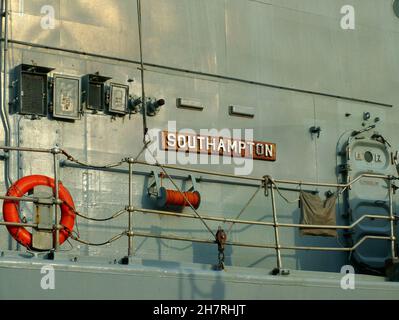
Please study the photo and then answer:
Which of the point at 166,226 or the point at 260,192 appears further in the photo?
the point at 260,192

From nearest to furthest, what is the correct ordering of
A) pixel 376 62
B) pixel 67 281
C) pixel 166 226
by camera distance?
1. pixel 67 281
2. pixel 166 226
3. pixel 376 62

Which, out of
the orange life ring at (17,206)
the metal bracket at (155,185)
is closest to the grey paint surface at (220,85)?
the metal bracket at (155,185)

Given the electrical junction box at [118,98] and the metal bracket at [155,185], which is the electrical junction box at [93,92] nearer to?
the electrical junction box at [118,98]

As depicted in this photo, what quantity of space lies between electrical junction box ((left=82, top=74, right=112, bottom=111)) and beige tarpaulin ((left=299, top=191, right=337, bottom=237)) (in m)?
2.53

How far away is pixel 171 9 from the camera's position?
10.8 metres

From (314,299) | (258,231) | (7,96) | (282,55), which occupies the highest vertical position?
(282,55)

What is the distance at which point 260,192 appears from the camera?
1091 cm

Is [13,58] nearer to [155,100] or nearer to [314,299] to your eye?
[155,100]

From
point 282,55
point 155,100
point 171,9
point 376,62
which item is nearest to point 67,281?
point 155,100

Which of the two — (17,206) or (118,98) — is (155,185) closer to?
(118,98)

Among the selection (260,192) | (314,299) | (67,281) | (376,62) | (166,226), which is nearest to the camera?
(67,281)

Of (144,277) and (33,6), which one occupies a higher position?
(33,6)

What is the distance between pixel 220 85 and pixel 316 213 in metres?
1.97

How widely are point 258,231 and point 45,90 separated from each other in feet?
10.1
